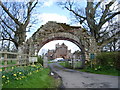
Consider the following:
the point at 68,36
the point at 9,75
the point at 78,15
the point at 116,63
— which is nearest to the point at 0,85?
the point at 9,75

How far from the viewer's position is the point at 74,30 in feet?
50.5

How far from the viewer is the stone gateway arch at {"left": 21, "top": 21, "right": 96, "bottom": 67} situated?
14.6 metres

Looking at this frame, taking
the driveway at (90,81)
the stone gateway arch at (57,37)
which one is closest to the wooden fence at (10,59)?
the driveway at (90,81)

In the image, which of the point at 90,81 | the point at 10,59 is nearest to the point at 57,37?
the point at 10,59

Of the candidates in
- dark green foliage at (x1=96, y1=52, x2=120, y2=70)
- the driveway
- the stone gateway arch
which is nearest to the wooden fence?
the driveway

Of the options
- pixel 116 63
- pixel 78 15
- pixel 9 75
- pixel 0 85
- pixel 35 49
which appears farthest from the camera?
pixel 78 15

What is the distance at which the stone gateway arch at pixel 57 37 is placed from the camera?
14625mm

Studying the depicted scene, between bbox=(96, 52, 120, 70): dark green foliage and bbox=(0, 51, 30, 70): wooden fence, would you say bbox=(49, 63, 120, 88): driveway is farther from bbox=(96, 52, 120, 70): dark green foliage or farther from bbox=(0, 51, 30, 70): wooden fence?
bbox=(0, 51, 30, 70): wooden fence

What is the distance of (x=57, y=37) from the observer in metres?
15.2

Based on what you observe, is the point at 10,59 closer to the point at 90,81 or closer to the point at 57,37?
the point at 90,81

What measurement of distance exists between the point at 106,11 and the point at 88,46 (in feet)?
17.5

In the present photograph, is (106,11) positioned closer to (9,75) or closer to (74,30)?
(74,30)

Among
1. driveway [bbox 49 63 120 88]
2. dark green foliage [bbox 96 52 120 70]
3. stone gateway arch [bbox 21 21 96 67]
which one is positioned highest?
stone gateway arch [bbox 21 21 96 67]

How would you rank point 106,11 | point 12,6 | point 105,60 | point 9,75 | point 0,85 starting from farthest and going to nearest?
point 12,6
point 106,11
point 105,60
point 9,75
point 0,85
